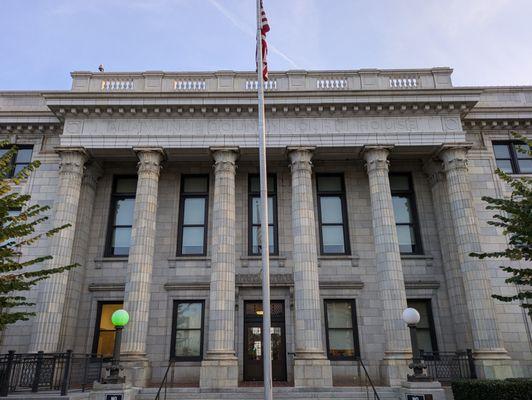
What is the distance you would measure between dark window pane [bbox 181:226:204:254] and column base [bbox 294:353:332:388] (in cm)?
698

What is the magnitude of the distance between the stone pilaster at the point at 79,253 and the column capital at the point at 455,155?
16410 mm

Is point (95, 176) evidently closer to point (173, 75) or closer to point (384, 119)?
point (173, 75)

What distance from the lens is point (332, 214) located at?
20203 millimetres

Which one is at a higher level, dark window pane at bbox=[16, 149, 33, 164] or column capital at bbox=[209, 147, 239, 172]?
dark window pane at bbox=[16, 149, 33, 164]

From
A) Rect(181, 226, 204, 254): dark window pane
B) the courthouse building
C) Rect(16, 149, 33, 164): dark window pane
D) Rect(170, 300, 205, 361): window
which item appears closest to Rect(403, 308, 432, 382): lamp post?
the courthouse building

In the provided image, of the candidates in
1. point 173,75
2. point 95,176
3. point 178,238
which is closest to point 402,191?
point 178,238

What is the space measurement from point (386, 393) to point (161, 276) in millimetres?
10574

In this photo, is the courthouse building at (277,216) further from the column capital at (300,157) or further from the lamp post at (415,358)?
the lamp post at (415,358)

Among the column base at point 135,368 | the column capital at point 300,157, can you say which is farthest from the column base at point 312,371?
the column capital at point 300,157

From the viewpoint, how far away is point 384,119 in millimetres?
18781

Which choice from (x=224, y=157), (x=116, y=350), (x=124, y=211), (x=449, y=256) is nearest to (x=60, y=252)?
(x=124, y=211)

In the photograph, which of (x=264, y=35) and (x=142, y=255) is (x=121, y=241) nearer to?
(x=142, y=255)

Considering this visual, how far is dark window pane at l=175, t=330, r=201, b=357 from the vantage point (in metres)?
17.8

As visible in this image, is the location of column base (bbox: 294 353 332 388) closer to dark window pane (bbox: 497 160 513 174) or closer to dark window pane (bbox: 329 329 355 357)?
dark window pane (bbox: 329 329 355 357)
